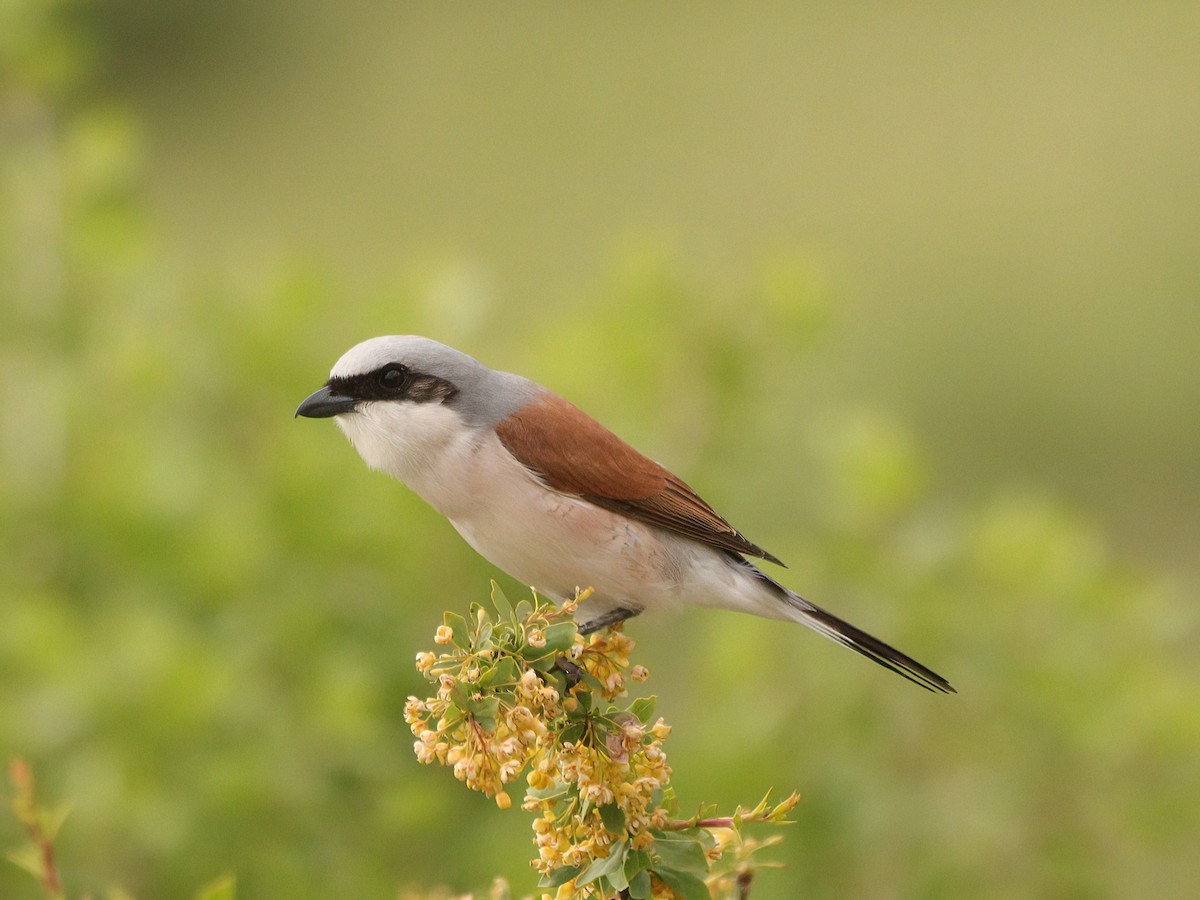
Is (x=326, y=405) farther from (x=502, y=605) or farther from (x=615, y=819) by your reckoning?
(x=615, y=819)

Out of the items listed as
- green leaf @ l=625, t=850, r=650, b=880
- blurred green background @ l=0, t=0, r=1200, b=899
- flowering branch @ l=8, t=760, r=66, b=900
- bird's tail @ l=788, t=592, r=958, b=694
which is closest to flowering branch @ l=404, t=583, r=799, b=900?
green leaf @ l=625, t=850, r=650, b=880

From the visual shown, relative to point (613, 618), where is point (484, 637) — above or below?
below

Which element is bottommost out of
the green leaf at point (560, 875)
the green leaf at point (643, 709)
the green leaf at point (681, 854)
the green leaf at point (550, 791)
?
the green leaf at point (560, 875)

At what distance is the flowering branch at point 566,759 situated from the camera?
2.45 feet

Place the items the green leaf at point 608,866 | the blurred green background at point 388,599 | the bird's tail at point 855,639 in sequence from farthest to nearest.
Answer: the blurred green background at point 388,599, the bird's tail at point 855,639, the green leaf at point 608,866

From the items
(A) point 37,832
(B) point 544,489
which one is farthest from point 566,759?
(B) point 544,489

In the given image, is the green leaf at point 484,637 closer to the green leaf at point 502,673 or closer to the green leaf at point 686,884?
the green leaf at point 502,673

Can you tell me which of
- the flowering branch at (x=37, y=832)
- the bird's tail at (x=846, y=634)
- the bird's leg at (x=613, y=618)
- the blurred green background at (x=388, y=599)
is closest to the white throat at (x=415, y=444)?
the bird's leg at (x=613, y=618)

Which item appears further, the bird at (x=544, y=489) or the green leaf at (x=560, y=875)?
the bird at (x=544, y=489)

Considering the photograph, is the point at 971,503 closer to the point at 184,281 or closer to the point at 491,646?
the point at 184,281

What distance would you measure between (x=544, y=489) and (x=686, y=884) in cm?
45

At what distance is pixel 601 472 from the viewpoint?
1182 mm

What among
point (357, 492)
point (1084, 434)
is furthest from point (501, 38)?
point (357, 492)

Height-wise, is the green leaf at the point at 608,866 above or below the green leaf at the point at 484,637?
below
